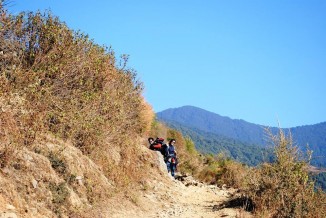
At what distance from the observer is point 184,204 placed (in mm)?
12500

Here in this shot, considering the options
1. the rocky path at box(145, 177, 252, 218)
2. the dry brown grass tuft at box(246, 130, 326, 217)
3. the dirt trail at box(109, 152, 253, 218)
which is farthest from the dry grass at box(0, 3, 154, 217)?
the dry brown grass tuft at box(246, 130, 326, 217)

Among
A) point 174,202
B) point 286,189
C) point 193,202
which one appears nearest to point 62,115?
point 174,202

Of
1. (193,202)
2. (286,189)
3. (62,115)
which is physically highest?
(62,115)

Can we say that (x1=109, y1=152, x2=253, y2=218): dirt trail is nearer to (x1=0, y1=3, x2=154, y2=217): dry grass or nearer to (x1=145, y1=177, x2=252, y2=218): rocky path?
(x1=145, y1=177, x2=252, y2=218): rocky path

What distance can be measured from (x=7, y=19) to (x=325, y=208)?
33.8 ft

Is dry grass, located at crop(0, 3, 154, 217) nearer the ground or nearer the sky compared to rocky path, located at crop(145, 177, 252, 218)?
nearer the sky

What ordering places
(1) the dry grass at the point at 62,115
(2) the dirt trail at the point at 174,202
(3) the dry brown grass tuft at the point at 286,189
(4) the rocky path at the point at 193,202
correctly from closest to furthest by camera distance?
(1) the dry grass at the point at 62,115
(3) the dry brown grass tuft at the point at 286,189
(2) the dirt trail at the point at 174,202
(4) the rocky path at the point at 193,202

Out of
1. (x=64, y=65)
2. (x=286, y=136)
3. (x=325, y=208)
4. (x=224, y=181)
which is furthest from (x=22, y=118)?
(x=224, y=181)

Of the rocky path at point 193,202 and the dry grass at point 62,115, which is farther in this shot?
the rocky path at point 193,202

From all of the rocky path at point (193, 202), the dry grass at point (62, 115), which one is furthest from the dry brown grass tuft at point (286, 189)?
the dry grass at point (62, 115)

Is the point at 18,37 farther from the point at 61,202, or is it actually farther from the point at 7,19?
the point at 61,202

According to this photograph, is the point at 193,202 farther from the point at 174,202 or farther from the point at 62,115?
the point at 62,115

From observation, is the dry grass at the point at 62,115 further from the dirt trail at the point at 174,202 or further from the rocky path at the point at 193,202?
the rocky path at the point at 193,202

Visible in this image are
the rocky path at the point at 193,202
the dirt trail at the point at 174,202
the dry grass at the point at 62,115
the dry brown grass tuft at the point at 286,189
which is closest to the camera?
the dry grass at the point at 62,115
